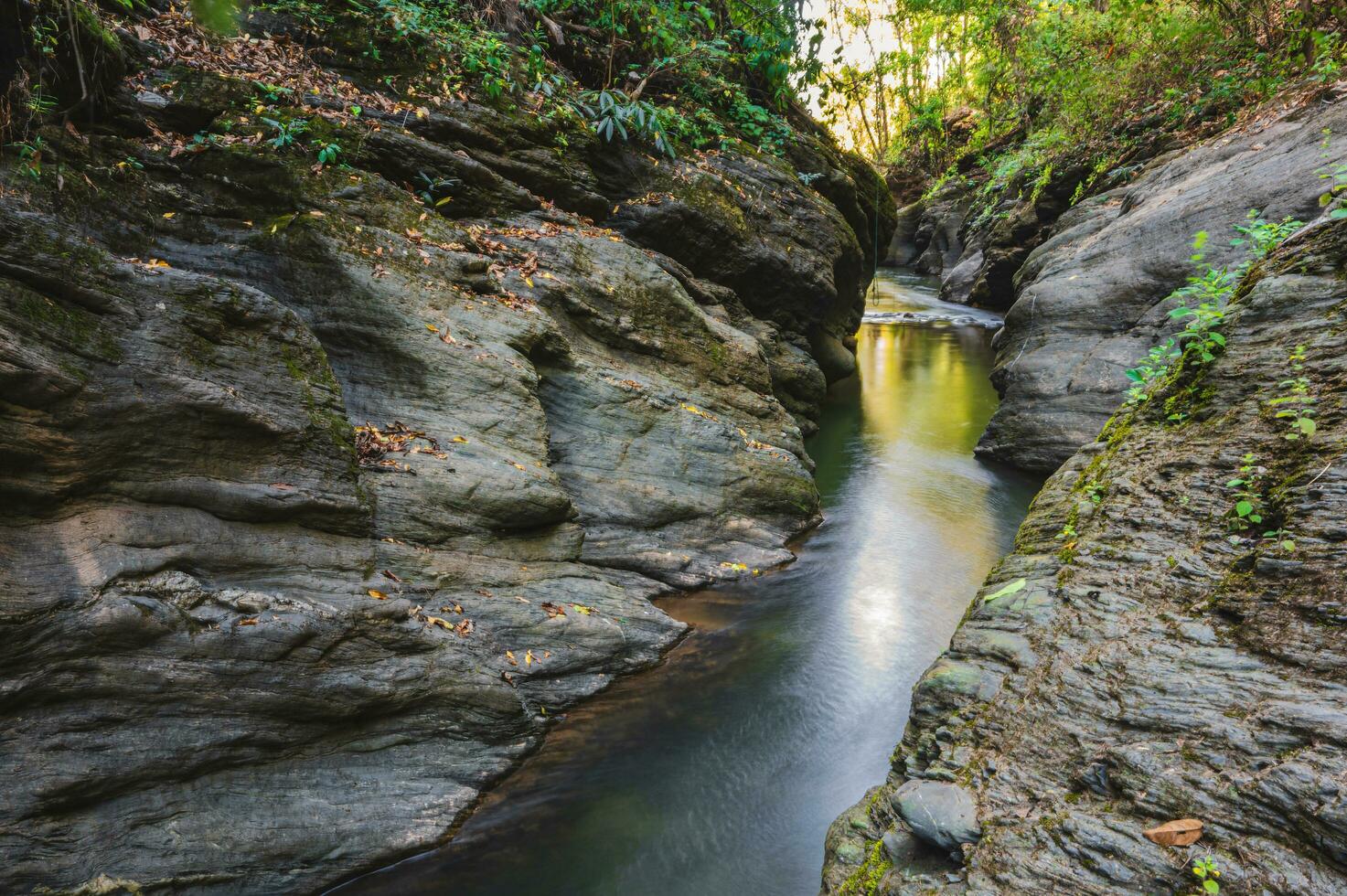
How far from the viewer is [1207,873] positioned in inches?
86.3

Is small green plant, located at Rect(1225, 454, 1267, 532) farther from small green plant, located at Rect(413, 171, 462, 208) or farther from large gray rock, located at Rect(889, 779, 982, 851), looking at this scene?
small green plant, located at Rect(413, 171, 462, 208)

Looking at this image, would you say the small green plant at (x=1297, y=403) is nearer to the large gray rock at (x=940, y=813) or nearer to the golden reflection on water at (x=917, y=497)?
the large gray rock at (x=940, y=813)

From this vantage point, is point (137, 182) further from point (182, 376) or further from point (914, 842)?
point (914, 842)

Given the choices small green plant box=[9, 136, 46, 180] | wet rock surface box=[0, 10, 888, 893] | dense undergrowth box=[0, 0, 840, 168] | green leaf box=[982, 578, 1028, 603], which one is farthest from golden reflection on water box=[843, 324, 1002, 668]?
small green plant box=[9, 136, 46, 180]

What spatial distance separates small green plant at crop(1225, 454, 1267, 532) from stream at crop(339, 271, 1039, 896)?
8.84 feet

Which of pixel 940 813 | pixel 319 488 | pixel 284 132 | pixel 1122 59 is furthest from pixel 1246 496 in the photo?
pixel 1122 59

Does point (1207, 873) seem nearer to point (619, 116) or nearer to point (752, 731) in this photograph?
point (752, 731)

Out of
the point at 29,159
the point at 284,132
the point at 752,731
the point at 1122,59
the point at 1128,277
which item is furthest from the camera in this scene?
the point at 1122,59

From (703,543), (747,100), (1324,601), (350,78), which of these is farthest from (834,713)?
(747,100)

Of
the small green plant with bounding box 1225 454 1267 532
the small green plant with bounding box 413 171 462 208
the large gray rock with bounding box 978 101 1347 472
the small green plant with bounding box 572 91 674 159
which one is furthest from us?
the small green plant with bounding box 572 91 674 159

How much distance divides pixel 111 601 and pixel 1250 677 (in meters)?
5.37

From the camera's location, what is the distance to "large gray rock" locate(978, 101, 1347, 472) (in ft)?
25.5

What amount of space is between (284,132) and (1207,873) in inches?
329

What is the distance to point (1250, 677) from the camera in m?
2.74
